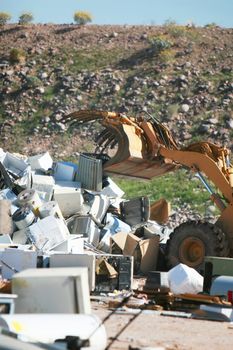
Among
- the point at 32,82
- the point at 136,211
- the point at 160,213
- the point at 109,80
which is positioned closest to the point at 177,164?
the point at 136,211

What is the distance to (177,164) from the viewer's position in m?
22.4

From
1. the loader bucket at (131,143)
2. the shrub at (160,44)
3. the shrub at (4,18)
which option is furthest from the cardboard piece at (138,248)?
the shrub at (4,18)

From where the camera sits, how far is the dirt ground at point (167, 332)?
12.3 m

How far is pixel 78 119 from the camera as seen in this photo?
22969 millimetres

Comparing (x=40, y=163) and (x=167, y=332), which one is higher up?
(x=40, y=163)

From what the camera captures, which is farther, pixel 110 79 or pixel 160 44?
pixel 160 44

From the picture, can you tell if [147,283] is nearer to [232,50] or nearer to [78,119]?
[78,119]

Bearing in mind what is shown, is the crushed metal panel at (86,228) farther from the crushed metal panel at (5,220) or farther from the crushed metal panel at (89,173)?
the crushed metal panel at (5,220)

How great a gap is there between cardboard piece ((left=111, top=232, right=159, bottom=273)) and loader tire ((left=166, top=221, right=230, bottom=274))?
1.52ft

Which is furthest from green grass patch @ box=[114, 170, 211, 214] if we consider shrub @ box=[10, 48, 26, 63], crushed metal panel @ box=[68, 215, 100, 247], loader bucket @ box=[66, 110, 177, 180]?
shrub @ box=[10, 48, 26, 63]

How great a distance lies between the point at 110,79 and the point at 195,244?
109ft

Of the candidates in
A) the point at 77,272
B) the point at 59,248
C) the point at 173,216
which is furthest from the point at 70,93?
the point at 77,272

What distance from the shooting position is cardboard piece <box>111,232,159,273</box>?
2130 centimetres

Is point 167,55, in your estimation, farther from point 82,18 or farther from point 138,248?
point 138,248
